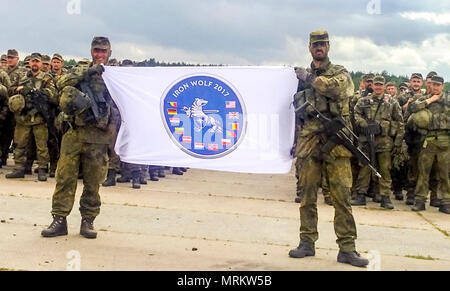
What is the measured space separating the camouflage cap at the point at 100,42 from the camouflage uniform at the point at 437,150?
555cm

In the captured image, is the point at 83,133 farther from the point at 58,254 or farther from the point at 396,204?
the point at 396,204

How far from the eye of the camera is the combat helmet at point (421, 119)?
9.85 metres

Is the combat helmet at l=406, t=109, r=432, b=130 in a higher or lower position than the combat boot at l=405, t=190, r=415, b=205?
higher

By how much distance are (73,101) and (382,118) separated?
555 centimetres

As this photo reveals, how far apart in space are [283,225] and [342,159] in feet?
6.57

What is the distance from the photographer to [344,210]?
240 inches

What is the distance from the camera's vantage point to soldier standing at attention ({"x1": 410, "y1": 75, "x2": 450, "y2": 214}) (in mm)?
9742

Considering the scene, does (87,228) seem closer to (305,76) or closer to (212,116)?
(212,116)

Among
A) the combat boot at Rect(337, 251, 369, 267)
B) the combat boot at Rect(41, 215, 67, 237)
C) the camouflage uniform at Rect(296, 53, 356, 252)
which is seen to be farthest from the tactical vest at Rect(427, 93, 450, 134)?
the combat boot at Rect(41, 215, 67, 237)

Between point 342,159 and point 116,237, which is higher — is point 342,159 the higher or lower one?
the higher one

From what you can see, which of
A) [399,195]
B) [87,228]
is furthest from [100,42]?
[399,195]

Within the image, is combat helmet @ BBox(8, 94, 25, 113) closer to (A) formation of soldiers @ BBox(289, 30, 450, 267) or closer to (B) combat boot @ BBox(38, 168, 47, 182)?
(B) combat boot @ BBox(38, 168, 47, 182)

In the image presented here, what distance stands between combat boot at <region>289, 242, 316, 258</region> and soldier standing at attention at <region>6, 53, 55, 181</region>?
19.0 feet
